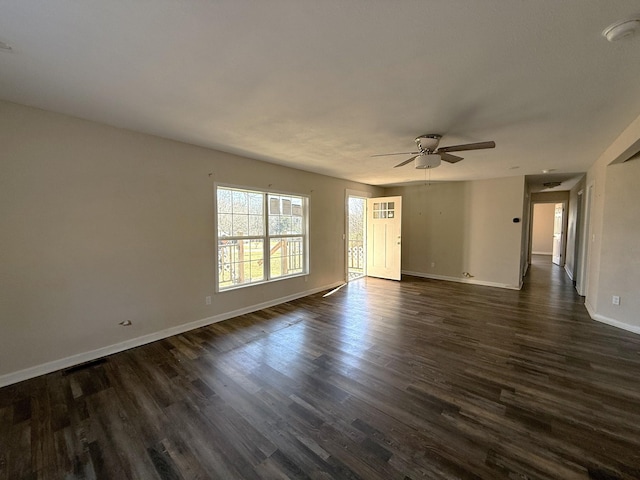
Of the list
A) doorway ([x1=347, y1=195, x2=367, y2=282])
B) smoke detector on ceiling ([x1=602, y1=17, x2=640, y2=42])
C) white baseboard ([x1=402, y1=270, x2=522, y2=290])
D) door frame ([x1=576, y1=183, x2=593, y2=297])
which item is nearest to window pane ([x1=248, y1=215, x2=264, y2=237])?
doorway ([x1=347, y1=195, x2=367, y2=282])

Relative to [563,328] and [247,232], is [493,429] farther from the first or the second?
[247,232]

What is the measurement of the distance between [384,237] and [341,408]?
5.11 metres

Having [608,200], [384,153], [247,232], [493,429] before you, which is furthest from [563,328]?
[247,232]

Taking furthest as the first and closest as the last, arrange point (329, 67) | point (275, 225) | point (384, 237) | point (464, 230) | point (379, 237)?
1. point (379, 237)
2. point (384, 237)
3. point (464, 230)
4. point (275, 225)
5. point (329, 67)

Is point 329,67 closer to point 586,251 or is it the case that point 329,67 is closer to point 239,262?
point 239,262

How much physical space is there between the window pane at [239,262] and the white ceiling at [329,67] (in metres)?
1.67

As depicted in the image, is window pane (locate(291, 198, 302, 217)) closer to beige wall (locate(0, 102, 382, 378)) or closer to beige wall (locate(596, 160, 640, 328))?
beige wall (locate(0, 102, 382, 378))

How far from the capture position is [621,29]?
1.35 meters

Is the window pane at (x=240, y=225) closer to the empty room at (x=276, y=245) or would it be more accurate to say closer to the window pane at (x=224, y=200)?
the empty room at (x=276, y=245)

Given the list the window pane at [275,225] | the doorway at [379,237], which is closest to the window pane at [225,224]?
the window pane at [275,225]

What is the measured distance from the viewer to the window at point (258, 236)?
13.1 feet

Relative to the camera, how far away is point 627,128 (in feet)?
9.07

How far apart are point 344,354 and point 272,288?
6.89 feet

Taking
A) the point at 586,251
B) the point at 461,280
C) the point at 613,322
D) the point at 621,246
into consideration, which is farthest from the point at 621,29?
the point at 461,280
